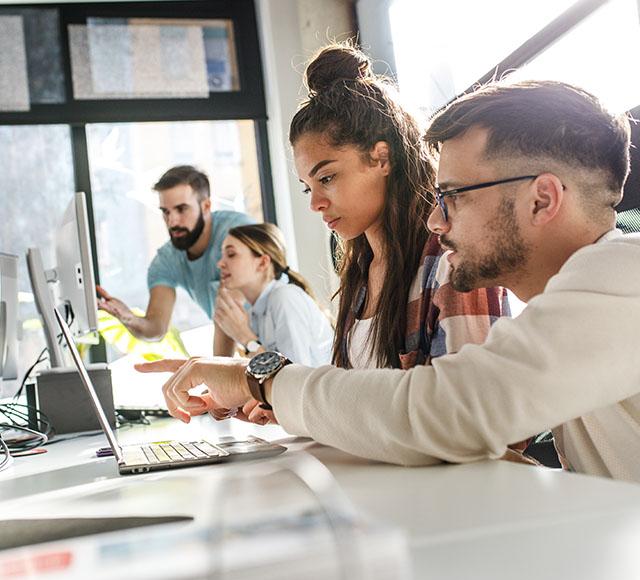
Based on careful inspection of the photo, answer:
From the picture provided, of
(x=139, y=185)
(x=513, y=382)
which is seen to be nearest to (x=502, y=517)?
(x=513, y=382)

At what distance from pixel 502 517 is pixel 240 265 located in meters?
2.98

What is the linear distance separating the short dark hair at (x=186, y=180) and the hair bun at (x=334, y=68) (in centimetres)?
237

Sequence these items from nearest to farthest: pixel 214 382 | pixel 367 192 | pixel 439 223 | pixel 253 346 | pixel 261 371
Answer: pixel 261 371 → pixel 214 382 → pixel 439 223 → pixel 367 192 → pixel 253 346

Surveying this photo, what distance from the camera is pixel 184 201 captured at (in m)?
4.13

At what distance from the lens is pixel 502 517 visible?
22.3 inches

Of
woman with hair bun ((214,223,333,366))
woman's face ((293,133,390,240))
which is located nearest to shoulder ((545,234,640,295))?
woman's face ((293,133,390,240))

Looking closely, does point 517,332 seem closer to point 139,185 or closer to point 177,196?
point 177,196

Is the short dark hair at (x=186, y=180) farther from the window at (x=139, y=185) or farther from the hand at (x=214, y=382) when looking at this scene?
the hand at (x=214, y=382)

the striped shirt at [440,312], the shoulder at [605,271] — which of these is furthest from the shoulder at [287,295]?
the shoulder at [605,271]

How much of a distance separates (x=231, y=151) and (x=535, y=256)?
3405 millimetres

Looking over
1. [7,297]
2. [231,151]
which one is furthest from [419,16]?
[7,297]

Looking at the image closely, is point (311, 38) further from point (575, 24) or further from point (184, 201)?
point (575, 24)

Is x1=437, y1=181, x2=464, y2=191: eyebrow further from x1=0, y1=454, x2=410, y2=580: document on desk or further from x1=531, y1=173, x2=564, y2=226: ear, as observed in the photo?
x1=0, y1=454, x2=410, y2=580: document on desk

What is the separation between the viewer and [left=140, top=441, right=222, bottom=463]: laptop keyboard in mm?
1100
